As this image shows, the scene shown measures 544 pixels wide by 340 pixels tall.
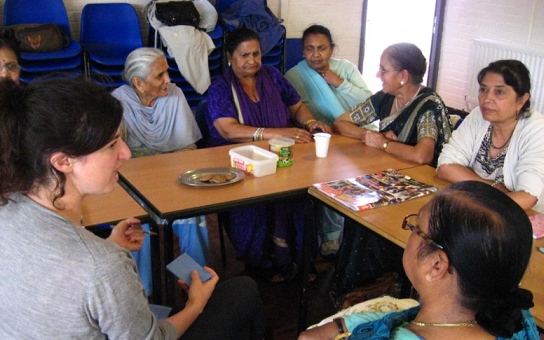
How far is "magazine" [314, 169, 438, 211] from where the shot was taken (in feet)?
6.61

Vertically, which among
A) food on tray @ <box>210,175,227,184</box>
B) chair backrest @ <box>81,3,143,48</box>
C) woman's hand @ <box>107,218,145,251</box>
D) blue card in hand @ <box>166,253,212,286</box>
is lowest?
blue card in hand @ <box>166,253,212,286</box>

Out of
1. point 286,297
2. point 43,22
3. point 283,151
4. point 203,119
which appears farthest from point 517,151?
point 43,22

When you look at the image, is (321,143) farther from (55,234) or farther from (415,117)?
(55,234)

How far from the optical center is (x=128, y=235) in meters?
1.74

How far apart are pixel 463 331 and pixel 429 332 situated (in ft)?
0.22

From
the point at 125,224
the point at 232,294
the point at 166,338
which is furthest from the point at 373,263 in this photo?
the point at 166,338

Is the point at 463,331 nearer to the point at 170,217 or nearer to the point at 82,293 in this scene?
the point at 82,293

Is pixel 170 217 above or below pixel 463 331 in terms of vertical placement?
below

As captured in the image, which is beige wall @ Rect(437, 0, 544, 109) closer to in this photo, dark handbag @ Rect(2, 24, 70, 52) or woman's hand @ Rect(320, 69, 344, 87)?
woman's hand @ Rect(320, 69, 344, 87)

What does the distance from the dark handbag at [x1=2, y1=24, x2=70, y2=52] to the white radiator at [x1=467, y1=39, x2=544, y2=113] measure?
11.6ft

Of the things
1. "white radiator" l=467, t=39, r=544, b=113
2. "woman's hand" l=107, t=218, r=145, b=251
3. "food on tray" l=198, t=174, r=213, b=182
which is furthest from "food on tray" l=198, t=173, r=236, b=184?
"white radiator" l=467, t=39, r=544, b=113

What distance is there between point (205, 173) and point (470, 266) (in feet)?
4.63

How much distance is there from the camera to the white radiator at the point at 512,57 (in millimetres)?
4590

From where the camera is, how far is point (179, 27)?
409 cm
